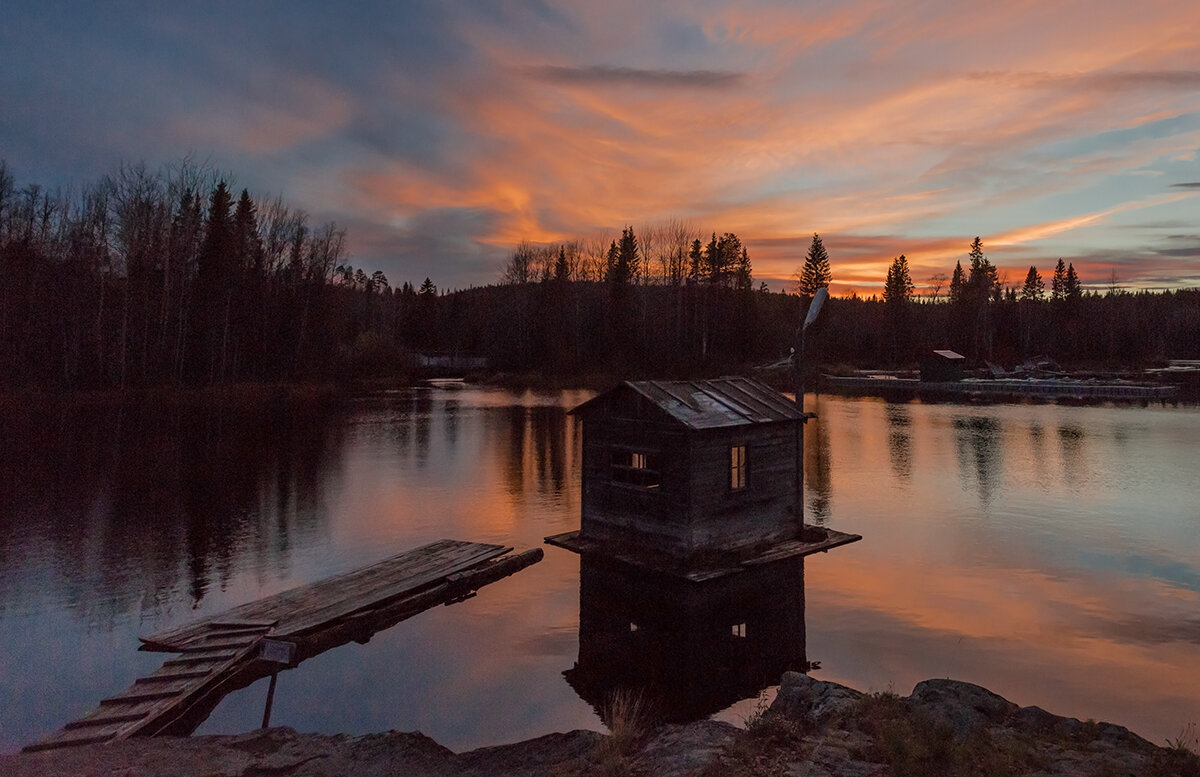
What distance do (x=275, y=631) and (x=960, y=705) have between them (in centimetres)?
Answer: 1279

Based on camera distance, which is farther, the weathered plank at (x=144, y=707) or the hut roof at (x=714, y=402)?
the hut roof at (x=714, y=402)

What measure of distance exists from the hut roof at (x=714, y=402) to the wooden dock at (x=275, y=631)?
5.86 meters

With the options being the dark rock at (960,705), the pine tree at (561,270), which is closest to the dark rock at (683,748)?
the dark rock at (960,705)

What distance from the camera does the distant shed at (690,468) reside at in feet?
57.5

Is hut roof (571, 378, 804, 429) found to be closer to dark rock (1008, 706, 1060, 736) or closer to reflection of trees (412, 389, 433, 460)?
dark rock (1008, 706, 1060, 736)

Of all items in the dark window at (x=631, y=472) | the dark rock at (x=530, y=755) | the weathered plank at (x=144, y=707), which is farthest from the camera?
the dark window at (x=631, y=472)

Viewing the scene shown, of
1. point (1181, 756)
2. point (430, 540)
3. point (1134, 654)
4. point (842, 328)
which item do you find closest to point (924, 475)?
point (1134, 654)

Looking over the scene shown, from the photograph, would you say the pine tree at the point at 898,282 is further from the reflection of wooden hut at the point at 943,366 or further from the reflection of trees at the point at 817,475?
the reflection of trees at the point at 817,475

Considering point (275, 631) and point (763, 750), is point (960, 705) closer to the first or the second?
point (763, 750)

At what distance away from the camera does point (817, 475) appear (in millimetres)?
34469

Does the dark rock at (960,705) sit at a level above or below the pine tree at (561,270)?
below

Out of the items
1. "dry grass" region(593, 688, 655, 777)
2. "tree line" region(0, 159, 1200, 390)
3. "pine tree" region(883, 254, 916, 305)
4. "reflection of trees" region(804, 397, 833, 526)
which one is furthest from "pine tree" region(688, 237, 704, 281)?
"dry grass" region(593, 688, 655, 777)

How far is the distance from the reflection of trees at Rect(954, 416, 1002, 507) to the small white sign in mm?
27148

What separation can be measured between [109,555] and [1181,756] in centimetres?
2550
